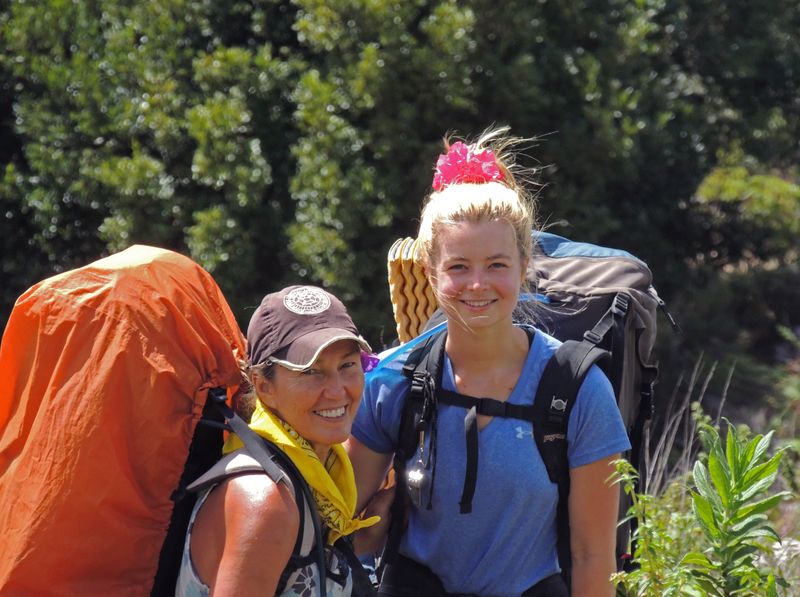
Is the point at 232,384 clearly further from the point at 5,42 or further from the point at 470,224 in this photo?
the point at 5,42

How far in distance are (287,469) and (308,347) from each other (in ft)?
0.85

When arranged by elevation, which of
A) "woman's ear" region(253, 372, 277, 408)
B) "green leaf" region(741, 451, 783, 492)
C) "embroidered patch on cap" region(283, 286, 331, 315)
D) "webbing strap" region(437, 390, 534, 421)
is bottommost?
"green leaf" region(741, 451, 783, 492)

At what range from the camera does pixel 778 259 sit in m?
8.73

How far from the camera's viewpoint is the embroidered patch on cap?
7.64 ft

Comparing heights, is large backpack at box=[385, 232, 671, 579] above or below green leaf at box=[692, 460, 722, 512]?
above

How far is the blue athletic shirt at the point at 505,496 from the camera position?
7.86 ft

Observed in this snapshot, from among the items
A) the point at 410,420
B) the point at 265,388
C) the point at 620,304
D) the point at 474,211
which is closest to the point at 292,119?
the point at 620,304

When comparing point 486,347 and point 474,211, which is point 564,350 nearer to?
point 486,347

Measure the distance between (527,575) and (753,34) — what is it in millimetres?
6237

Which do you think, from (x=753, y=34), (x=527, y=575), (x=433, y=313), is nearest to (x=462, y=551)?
(x=527, y=575)

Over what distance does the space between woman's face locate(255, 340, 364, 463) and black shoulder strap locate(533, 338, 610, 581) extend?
1.42 feet

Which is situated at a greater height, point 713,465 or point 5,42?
point 5,42

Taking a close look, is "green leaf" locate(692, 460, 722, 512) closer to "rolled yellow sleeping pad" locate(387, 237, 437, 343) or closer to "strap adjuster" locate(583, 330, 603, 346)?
"strap adjuster" locate(583, 330, 603, 346)

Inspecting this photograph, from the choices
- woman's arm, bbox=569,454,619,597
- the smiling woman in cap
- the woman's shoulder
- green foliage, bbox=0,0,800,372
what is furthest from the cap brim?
green foliage, bbox=0,0,800,372
